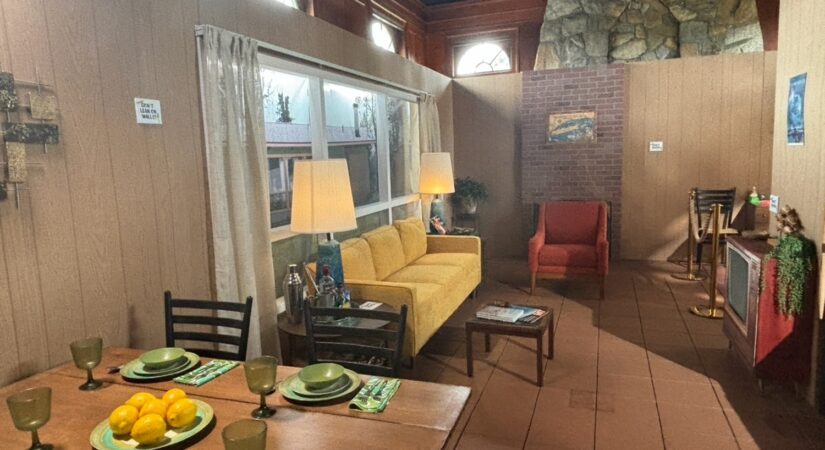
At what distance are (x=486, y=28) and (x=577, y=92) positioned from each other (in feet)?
5.37

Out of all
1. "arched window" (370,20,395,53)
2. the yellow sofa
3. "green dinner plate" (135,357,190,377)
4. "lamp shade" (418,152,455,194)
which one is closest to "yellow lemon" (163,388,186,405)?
"green dinner plate" (135,357,190,377)

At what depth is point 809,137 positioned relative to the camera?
9.39 ft

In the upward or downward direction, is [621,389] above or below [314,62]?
below

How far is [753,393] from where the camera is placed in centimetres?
308

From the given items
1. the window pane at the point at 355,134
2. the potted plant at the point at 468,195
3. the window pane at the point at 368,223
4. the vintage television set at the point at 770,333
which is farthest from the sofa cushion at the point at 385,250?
the vintage television set at the point at 770,333

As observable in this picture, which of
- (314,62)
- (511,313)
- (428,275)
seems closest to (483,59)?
(314,62)

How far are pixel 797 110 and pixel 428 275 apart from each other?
2.59m

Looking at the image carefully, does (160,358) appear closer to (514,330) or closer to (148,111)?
(148,111)

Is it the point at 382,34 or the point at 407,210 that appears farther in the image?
the point at 382,34

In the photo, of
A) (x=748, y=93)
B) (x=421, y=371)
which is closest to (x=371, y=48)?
(x=421, y=371)

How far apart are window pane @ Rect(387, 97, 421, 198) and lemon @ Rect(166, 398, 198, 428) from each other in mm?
4428

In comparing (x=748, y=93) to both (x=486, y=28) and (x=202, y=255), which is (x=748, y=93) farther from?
(x=202, y=255)

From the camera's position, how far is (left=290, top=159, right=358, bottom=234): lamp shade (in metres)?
2.87

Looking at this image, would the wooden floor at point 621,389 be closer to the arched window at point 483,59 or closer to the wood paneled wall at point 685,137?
the wood paneled wall at point 685,137
